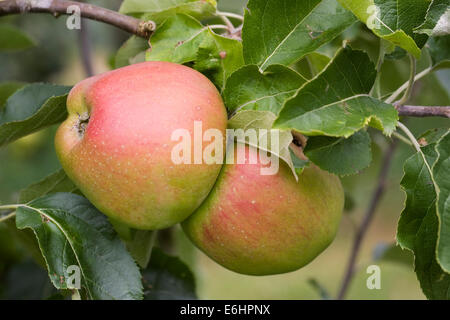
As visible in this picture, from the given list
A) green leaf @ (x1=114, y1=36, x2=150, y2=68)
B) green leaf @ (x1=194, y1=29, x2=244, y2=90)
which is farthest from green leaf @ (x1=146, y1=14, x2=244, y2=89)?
green leaf @ (x1=114, y1=36, x2=150, y2=68)

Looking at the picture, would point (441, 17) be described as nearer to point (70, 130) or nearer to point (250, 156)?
point (250, 156)

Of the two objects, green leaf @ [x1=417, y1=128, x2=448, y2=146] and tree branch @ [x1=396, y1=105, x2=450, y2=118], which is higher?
tree branch @ [x1=396, y1=105, x2=450, y2=118]

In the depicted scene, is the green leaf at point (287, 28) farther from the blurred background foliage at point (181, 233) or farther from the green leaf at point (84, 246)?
the green leaf at point (84, 246)

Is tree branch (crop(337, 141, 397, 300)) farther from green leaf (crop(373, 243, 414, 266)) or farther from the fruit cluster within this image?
the fruit cluster

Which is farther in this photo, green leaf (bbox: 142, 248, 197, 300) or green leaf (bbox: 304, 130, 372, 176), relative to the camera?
green leaf (bbox: 142, 248, 197, 300)

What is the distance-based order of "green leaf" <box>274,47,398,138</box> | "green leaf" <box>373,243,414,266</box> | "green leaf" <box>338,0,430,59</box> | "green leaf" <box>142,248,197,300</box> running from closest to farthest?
"green leaf" <box>274,47,398,138</box> < "green leaf" <box>338,0,430,59</box> < "green leaf" <box>142,248,197,300</box> < "green leaf" <box>373,243,414,266</box>

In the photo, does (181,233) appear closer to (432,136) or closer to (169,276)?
(169,276)

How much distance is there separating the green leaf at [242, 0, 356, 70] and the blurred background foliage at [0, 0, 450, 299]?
22 centimetres

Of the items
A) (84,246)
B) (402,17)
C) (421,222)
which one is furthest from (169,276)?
(402,17)

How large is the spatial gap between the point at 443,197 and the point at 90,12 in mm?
628

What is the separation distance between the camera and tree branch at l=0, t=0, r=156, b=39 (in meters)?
0.91

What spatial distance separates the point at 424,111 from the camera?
80cm

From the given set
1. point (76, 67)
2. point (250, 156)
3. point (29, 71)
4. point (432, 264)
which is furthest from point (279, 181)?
point (76, 67)

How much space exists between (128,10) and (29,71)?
5.90 meters
